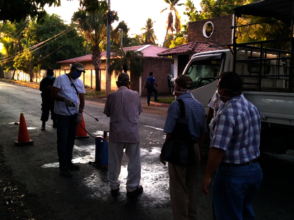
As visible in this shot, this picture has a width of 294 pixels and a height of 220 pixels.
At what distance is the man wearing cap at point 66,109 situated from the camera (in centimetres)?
490

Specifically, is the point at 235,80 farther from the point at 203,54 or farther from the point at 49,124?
the point at 49,124

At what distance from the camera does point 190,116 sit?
10.2 feet

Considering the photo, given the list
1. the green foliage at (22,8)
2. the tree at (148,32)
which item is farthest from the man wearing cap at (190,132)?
the tree at (148,32)

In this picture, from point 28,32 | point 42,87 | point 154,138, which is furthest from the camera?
point 28,32

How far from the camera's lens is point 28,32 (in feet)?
139

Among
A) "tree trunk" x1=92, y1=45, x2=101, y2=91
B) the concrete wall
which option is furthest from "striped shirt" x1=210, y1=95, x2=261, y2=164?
"tree trunk" x1=92, y1=45, x2=101, y2=91

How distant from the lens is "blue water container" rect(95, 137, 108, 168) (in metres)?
5.32

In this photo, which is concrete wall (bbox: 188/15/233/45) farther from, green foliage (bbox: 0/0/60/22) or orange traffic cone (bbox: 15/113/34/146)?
orange traffic cone (bbox: 15/113/34/146)

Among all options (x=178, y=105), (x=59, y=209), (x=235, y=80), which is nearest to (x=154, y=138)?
(x=59, y=209)

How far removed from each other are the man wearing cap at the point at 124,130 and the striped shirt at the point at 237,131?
179 centimetres

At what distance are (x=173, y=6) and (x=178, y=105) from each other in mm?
45432

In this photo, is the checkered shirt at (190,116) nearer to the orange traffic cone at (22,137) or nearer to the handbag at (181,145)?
the handbag at (181,145)

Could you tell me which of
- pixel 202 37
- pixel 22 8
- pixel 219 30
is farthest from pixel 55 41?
pixel 22 8

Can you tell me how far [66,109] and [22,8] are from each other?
327cm
